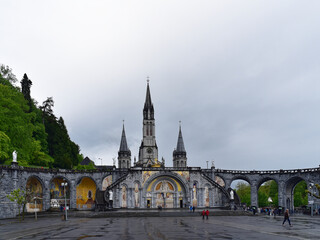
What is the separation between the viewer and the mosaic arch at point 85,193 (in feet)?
191

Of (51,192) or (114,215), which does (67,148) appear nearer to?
(51,192)

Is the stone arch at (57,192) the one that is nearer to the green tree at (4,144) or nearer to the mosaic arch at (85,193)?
the mosaic arch at (85,193)

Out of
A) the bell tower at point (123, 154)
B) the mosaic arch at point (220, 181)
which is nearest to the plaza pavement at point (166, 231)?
the mosaic arch at point (220, 181)

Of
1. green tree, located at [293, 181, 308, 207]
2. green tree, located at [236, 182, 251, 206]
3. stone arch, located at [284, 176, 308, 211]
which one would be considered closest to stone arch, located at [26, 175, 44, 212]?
stone arch, located at [284, 176, 308, 211]

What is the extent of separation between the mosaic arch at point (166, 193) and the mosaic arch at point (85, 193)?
32.0 feet

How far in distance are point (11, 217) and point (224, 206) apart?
31.6 metres

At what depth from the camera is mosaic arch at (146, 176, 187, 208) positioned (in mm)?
57812

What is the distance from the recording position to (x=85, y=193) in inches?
2334

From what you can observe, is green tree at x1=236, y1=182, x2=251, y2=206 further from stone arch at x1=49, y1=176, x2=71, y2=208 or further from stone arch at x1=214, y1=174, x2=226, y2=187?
stone arch at x1=49, y1=176, x2=71, y2=208

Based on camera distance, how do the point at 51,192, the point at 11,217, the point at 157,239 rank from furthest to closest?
the point at 51,192, the point at 11,217, the point at 157,239

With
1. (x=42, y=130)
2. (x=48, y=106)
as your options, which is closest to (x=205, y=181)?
(x=42, y=130)

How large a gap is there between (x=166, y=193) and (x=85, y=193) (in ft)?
45.1

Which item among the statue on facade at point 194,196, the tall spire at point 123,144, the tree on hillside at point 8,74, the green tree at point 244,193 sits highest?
the tree on hillside at point 8,74

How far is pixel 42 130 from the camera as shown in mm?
59625
